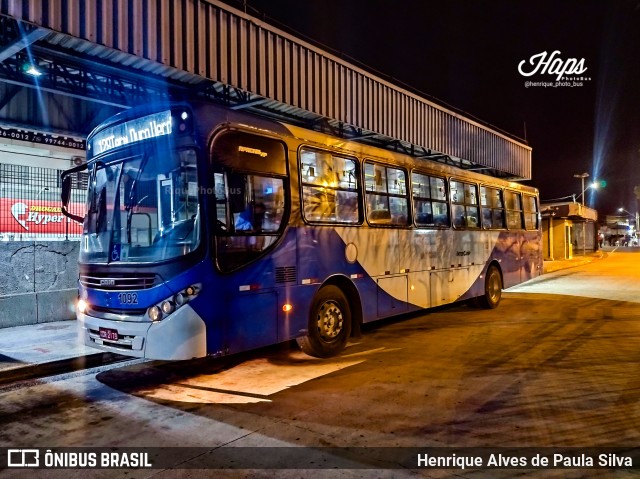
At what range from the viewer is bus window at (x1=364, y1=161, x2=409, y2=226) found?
8159 mm

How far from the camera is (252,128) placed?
20.3ft

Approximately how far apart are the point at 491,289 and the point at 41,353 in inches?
394

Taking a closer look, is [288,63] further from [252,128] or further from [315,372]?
[315,372]

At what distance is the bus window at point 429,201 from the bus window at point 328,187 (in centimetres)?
196

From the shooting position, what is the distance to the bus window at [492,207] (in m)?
11.9

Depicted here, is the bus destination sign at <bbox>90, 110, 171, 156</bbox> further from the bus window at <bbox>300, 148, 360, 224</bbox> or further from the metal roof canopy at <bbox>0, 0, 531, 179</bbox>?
the bus window at <bbox>300, 148, 360, 224</bbox>

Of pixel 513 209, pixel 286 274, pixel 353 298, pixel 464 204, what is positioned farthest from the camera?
pixel 513 209

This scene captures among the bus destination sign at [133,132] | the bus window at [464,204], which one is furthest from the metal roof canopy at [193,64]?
the bus window at [464,204]

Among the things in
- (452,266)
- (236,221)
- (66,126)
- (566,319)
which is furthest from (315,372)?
(66,126)

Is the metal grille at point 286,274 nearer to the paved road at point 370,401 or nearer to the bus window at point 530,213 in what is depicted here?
the paved road at point 370,401

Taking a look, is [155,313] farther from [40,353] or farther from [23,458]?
[40,353]

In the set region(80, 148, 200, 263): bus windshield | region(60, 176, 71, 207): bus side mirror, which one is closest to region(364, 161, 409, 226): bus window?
region(80, 148, 200, 263): bus windshield

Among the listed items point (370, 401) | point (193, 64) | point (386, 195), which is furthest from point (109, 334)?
point (193, 64)

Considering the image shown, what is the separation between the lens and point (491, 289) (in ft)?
40.5
